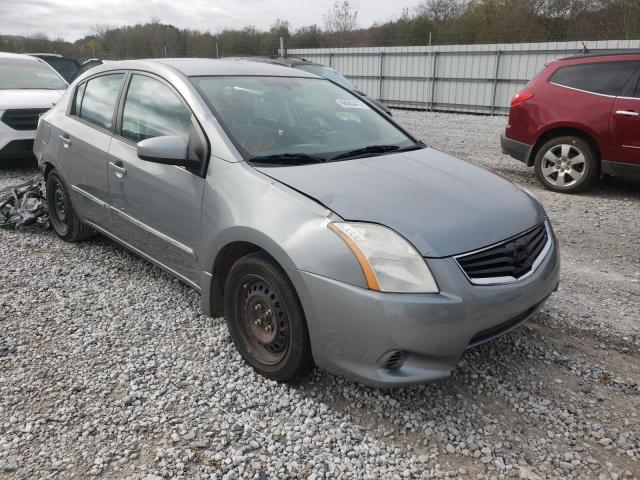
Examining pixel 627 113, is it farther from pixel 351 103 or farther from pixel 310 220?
pixel 310 220

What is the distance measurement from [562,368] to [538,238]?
0.78 meters

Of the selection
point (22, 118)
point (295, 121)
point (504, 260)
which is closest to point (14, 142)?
point (22, 118)

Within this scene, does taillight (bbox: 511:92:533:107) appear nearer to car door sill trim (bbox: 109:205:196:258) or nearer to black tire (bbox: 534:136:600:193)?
black tire (bbox: 534:136:600:193)

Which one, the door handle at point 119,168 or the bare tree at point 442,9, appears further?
the bare tree at point 442,9

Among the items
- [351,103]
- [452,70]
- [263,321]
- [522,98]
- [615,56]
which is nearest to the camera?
[263,321]

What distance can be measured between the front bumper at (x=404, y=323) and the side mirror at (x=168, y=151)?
1.07m

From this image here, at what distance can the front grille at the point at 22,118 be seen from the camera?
764cm

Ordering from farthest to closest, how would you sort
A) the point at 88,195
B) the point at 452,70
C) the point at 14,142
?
the point at 452,70
the point at 14,142
the point at 88,195

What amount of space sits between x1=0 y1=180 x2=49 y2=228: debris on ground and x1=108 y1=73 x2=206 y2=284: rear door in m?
2.07

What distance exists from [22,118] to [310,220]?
7.07 m

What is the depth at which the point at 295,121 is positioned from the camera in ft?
11.0

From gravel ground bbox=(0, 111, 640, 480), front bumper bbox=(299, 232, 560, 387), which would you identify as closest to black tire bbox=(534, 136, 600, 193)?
gravel ground bbox=(0, 111, 640, 480)

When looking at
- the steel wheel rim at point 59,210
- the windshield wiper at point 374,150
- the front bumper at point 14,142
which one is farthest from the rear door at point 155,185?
the front bumper at point 14,142

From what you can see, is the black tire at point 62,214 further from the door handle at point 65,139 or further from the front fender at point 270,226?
the front fender at point 270,226
